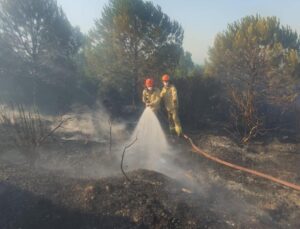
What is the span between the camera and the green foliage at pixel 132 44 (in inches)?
597

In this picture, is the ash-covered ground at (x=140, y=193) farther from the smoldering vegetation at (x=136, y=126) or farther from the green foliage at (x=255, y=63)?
the green foliage at (x=255, y=63)

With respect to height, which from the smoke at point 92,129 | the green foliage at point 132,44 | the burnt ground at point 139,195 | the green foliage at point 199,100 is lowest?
the burnt ground at point 139,195

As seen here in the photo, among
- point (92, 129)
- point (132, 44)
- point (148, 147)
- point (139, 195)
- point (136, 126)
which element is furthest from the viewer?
point (132, 44)

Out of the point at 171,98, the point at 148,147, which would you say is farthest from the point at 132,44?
the point at 148,147

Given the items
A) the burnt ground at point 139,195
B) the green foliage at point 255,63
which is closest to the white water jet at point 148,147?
the burnt ground at point 139,195

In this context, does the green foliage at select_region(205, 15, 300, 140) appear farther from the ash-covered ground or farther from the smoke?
the smoke

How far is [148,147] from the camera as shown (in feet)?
30.2

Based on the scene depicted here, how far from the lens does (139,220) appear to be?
452cm

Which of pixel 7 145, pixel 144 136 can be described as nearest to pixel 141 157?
pixel 144 136

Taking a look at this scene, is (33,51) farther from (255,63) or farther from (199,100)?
(255,63)

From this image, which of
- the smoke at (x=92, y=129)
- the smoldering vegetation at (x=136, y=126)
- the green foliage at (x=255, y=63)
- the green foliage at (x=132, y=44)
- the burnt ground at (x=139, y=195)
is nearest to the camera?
the burnt ground at (x=139, y=195)

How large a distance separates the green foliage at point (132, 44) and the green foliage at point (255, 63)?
2.35m

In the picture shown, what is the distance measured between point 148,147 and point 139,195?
4.06 meters

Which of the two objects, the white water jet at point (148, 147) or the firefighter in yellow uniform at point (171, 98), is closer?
the white water jet at point (148, 147)
